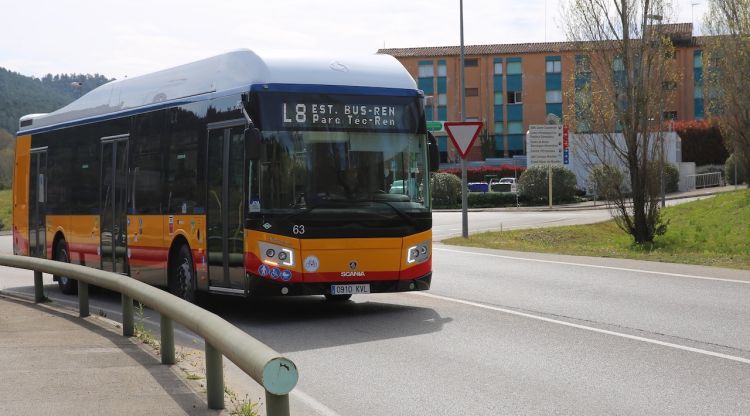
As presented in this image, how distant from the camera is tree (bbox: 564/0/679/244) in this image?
3064 centimetres

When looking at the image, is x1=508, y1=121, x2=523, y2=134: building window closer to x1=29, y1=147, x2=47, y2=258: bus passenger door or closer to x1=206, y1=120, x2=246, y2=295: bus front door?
x1=29, y1=147, x2=47, y2=258: bus passenger door

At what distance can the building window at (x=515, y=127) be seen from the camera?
99.5m

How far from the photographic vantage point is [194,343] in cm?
1214

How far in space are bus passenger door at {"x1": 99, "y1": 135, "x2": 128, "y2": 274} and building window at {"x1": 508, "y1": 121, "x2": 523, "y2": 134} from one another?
82895mm

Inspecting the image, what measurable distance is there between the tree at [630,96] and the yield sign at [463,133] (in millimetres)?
2867

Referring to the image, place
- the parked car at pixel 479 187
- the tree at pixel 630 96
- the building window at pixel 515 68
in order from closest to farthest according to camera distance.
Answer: the tree at pixel 630 96
the parked car at pixel 479 187
the building window at pixel 515 68

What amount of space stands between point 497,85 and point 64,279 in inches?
3226

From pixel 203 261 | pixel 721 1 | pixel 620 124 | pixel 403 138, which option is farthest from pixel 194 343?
pixel 721 1

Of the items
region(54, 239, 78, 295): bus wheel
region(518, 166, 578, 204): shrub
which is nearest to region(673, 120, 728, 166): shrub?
region(518, 166, 578, 204): shrub

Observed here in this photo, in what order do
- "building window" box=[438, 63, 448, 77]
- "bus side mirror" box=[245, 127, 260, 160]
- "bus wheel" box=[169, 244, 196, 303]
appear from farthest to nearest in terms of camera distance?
"building window" box=[438, 63, 448, 77] < "bus wheel" box=[169, 244, 196, 303] < "bus side mirror" box=[245, 127, 260, 160]

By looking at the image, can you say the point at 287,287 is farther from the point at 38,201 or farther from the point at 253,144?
the point at 38,201

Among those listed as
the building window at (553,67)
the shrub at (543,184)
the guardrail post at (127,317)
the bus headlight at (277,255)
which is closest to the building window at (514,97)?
the building window at (553,67)

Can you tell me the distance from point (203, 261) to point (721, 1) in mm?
35782

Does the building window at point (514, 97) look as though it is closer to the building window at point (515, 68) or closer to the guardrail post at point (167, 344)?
the building window at point (515, 68)
